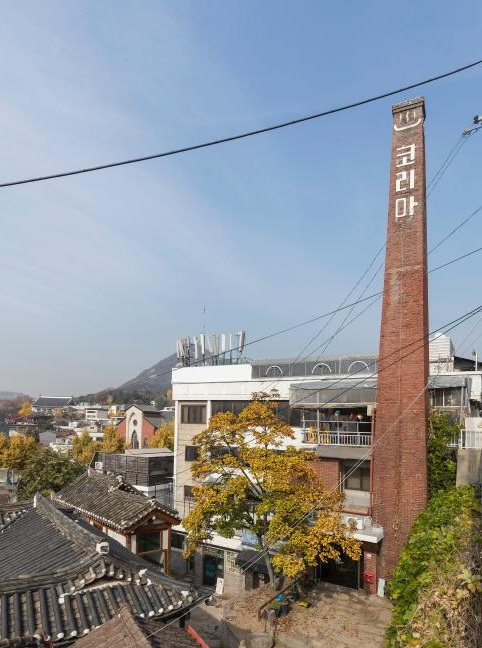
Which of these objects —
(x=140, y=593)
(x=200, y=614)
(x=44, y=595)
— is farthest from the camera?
(x=200, y=614)

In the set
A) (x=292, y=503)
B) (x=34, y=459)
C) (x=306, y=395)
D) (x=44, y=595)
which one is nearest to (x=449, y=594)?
(x=44, y=595)

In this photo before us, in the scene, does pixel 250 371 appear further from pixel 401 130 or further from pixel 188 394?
pixel 401 130

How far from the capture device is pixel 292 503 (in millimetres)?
16922

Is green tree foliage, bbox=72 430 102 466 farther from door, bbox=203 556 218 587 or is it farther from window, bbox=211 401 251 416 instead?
door, bbox=203 556 218 587

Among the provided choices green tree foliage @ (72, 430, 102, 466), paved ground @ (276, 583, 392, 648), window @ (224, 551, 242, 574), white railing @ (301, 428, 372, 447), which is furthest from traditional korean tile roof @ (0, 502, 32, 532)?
green tree foliage @ (72, 430, 102, 466)

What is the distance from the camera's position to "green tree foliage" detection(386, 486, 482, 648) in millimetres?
7051

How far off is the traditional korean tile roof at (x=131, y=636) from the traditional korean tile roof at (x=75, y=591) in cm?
86

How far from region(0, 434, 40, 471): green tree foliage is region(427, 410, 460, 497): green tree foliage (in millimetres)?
41496

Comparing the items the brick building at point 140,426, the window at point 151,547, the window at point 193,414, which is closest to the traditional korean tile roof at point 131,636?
the window at point 151,547

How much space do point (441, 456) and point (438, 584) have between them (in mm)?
13244

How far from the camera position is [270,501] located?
17219 mm

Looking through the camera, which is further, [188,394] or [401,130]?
[188,394]

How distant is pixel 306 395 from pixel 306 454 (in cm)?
667

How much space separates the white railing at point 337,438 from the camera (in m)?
22.7
